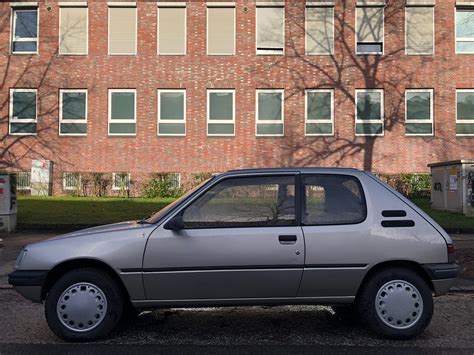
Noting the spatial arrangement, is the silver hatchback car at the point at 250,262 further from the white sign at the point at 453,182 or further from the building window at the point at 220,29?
the building window at the point at 220,29

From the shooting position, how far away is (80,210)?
47.0 feet

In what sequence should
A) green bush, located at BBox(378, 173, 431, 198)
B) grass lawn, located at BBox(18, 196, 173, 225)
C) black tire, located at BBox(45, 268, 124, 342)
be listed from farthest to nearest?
green bush, located at BBox(378, 173, 431, 198), grass lawn, located at BBox(18, 196, 173, 225), black tire, located at BBox(45, 268, 124, 342)

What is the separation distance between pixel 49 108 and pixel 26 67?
2.10m

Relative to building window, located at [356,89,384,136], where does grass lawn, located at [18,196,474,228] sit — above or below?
below

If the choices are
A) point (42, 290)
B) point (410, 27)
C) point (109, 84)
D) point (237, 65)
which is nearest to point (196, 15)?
point (237, 65)

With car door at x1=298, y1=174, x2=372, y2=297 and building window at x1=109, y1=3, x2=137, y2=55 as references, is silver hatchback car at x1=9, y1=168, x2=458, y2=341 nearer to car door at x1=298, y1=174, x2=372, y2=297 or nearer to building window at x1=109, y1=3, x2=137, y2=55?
car door at x1=298, y1=174, x2=372, y2=297

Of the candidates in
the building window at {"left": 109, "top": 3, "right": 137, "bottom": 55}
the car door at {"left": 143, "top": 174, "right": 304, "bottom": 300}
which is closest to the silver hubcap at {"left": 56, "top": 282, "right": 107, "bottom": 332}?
the car door at {"left": 143, "top": 174, "right": 304, "bottom": 300}

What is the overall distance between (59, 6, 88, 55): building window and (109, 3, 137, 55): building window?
1.14 metres

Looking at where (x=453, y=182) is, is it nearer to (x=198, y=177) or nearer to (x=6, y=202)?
(x=198, y=177)

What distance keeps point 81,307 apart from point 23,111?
18.8 meters

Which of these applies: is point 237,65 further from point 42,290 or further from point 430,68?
point 42,290

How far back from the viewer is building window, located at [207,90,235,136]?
20.9 metres

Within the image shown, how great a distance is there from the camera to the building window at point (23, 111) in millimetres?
21000

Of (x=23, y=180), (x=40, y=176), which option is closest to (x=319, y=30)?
(x=40, y=176)
